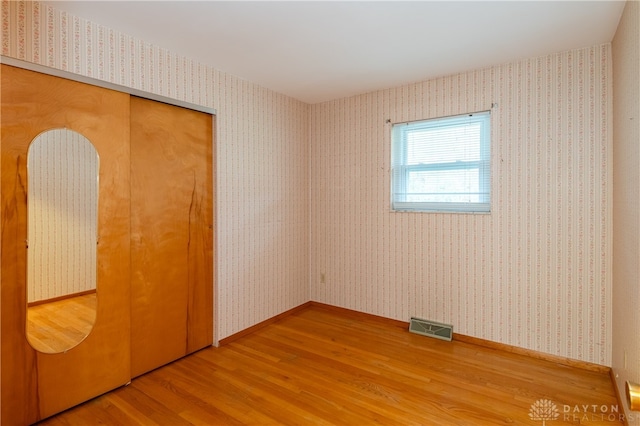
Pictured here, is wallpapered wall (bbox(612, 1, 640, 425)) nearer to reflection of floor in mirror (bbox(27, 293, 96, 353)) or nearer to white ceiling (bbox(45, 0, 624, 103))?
white ceiling (bbox(45, 0, 624, 103))

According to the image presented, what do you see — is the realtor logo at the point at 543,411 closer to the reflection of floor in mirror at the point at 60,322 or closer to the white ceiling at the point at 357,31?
the white ceiling at the point at 357,31

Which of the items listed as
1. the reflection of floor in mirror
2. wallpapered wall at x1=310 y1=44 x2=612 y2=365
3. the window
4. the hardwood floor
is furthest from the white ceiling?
the hardwood floor

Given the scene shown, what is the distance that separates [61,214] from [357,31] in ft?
7.56

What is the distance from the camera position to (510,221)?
2.86 m

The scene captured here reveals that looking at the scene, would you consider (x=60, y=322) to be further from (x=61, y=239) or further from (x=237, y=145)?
(x=237, y=145)

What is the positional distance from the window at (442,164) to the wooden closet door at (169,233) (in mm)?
1912

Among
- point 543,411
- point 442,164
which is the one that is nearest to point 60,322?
point 543,411

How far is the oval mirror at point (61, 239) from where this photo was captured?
198cm

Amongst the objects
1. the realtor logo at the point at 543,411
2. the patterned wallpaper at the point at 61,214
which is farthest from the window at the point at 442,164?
the patterned wallpaper at the point at 61,214

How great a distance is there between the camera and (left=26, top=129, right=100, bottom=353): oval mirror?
1.98m

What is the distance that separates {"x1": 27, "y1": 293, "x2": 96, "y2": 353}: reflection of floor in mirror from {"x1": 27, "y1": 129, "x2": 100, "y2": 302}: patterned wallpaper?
64 millimetres

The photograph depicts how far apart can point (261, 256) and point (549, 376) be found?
2.66 metres

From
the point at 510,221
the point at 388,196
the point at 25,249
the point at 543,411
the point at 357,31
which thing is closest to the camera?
the point at 25,249

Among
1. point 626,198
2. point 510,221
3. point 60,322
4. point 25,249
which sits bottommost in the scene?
point 60,322
